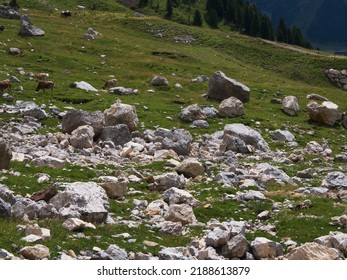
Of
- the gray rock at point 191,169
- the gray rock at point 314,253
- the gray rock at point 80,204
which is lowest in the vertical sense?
the gray rock at point 191,169

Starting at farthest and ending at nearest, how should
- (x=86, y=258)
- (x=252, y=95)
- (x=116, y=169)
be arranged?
(x=252, y=95), (x=116, y=169), (x=86, y=258)

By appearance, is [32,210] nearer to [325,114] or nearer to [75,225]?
[75,225]

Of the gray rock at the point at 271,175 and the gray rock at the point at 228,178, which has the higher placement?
the gray rock at the point at 228,178

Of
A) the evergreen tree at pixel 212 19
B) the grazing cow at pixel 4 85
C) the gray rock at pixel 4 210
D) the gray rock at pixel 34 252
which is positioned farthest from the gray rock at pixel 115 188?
the evergreen tree at pixel 212 19

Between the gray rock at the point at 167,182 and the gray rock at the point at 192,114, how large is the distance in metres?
17.5

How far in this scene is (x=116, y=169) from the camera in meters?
27.5

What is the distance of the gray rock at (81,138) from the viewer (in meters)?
31.6

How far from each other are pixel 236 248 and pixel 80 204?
18.3ft

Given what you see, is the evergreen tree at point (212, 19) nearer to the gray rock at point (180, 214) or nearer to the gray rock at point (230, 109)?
the gray rock at point (230, 109)

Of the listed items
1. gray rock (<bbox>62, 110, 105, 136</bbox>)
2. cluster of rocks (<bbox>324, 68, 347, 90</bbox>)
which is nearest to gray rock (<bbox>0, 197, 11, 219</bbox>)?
gray rock (<bbox>62, 110, 105, 136</bbox>)

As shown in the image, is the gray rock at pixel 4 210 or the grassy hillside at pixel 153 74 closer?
the gray rock at pixel 4 210
